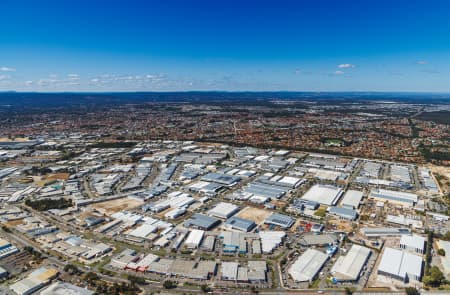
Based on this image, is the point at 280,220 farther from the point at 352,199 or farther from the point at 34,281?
the point at 34,281

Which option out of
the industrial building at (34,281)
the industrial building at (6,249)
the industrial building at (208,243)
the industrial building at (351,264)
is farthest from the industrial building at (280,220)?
the industrial building at (6,249)

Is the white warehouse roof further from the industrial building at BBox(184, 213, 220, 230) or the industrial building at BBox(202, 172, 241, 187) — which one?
the industrial building at BBox(202, 172, 241, 187)

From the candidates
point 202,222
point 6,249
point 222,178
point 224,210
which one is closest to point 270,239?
point 202,222

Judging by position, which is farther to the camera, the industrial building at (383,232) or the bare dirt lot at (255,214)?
the bare dirt lot at (255,214)

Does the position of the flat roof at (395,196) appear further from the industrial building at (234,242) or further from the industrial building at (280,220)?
the industrial building at (234,242)

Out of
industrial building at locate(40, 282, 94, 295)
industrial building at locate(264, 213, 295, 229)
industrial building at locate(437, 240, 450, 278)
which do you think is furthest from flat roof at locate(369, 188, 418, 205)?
industrial building at locate(40, 282, 94, 295)

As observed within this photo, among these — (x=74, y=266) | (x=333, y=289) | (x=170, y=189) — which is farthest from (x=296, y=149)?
(x=74, y=266)
